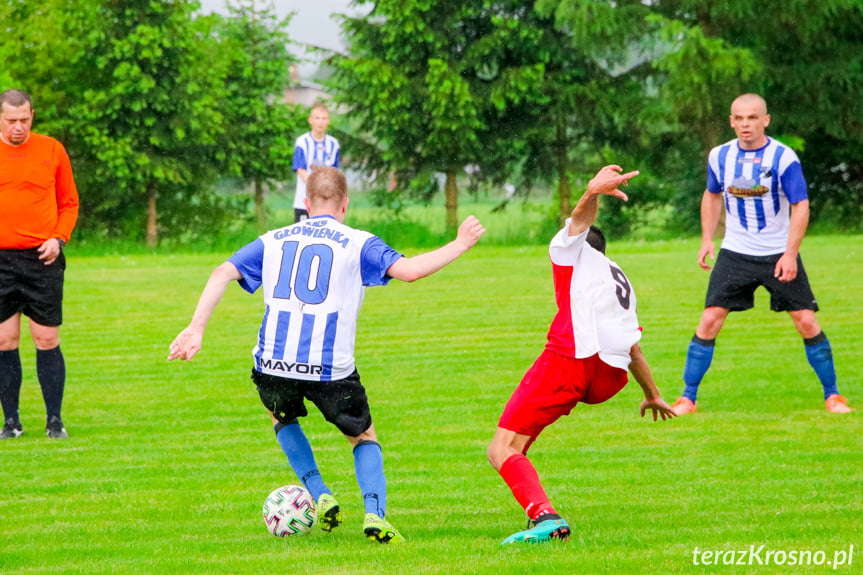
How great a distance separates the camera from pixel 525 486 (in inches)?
185

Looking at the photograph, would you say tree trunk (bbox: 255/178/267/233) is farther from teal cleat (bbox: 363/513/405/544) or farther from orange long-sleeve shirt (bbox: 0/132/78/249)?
teal cleat (bbox: 363/513/405/544)

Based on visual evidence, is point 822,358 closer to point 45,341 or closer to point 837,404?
point 837,404

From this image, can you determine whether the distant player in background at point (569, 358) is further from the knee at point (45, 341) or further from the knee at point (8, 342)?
the knee at point (8, 342)

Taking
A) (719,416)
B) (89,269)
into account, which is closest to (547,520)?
(719,416)

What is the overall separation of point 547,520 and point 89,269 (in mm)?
18359

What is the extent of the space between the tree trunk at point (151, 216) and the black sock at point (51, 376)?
24717 mm

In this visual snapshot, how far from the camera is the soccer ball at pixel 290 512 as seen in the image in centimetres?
500

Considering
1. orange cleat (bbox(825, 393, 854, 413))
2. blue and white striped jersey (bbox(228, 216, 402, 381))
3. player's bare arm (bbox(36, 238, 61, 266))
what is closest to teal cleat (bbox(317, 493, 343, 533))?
blue and white striped jersey (bbox(228, 216, 402, 381))

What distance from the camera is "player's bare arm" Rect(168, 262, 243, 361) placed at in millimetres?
4328

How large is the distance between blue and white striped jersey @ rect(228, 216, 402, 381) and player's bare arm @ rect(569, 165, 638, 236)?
2.58ft

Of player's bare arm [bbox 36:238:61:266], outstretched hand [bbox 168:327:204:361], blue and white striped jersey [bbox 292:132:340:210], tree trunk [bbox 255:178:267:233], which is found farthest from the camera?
tree trunk [bbox 255:178:267:233]

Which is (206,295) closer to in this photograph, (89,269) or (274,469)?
(274,469)

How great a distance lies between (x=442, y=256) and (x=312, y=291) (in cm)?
62

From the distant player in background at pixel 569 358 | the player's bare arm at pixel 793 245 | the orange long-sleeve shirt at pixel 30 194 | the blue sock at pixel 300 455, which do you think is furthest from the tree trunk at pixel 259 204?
the distant player in background at pixel 569 358
